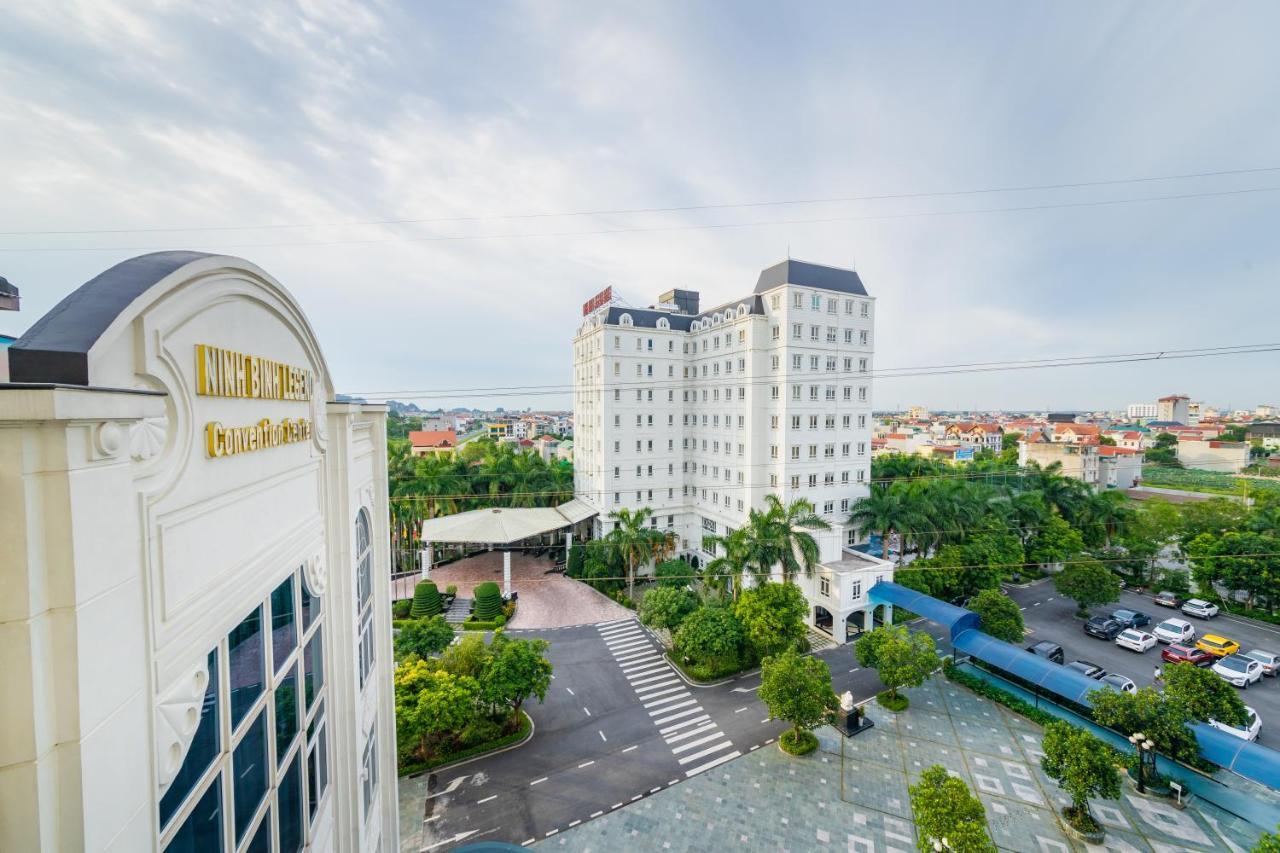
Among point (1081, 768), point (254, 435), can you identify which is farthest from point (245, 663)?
point (1081, 768)

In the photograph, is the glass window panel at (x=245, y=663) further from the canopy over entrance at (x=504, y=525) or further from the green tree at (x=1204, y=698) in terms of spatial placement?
the canopy over entrance at (x=504, y=525)

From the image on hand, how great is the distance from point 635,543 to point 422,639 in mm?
12769

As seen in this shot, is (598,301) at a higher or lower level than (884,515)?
higher

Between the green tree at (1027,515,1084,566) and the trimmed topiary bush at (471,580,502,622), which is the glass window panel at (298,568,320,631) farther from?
the green tree at (1027,515,1084,566)

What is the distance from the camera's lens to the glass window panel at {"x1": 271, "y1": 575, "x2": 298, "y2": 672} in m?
5.53

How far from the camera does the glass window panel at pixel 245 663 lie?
4699mm

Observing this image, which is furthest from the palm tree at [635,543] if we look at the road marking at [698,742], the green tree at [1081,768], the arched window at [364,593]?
the arched window at [364,593]

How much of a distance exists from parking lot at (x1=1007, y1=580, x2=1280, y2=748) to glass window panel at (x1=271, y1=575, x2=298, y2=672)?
29.0 metres

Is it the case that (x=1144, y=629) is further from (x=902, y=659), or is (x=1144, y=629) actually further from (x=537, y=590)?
(x=537, y=590)

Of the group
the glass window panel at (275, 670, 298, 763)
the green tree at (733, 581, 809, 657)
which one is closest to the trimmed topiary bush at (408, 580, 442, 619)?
the green tree at (733, 581, 809, 657)

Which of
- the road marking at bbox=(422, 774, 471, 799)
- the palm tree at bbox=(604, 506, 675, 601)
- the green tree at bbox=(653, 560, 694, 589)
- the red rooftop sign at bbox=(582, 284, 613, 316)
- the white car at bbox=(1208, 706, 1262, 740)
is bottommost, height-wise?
the road marking at bbox=(422, 774, 471, 799)

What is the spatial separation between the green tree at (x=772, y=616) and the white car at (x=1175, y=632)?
61.3ft

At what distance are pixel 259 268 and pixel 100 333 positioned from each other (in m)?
2.43

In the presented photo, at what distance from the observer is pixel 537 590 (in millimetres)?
31641
